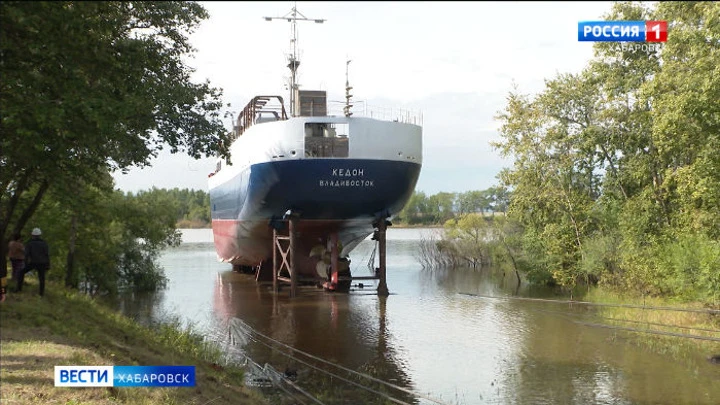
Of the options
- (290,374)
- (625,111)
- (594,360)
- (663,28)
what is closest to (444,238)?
(625,111)

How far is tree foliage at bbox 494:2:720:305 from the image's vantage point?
20.8 metres

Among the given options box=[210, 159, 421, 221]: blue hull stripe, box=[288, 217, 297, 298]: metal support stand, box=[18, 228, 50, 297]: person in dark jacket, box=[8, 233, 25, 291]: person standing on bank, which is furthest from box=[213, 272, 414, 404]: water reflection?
box=[8, 233, 25, 291]: person standing on bank

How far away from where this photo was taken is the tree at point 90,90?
8703mm

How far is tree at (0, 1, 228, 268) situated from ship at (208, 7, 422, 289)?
12.3 m

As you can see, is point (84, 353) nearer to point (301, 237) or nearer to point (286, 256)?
point (286, 256)

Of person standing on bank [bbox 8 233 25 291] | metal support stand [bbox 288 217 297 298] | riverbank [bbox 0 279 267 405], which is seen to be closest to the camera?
riverbank [bbox 0 279 267 405]

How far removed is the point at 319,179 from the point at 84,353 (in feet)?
56.7

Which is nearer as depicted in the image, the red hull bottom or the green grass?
the green grass

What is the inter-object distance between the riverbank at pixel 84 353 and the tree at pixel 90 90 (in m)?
2.46

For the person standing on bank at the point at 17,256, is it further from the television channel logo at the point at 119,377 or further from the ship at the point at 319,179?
the ship at the point at 319,179

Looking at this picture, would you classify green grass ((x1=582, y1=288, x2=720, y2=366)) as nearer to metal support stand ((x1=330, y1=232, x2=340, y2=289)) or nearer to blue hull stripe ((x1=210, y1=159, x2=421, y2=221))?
blue hull stripe ((x1=210, y1=159, x2=421, y2=221))

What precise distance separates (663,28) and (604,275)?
10961 millimetres

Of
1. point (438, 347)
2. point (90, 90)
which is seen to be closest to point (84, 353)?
point (90, 90)

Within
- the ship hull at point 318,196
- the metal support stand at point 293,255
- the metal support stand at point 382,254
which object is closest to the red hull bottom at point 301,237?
the ship hull at point 318,196
